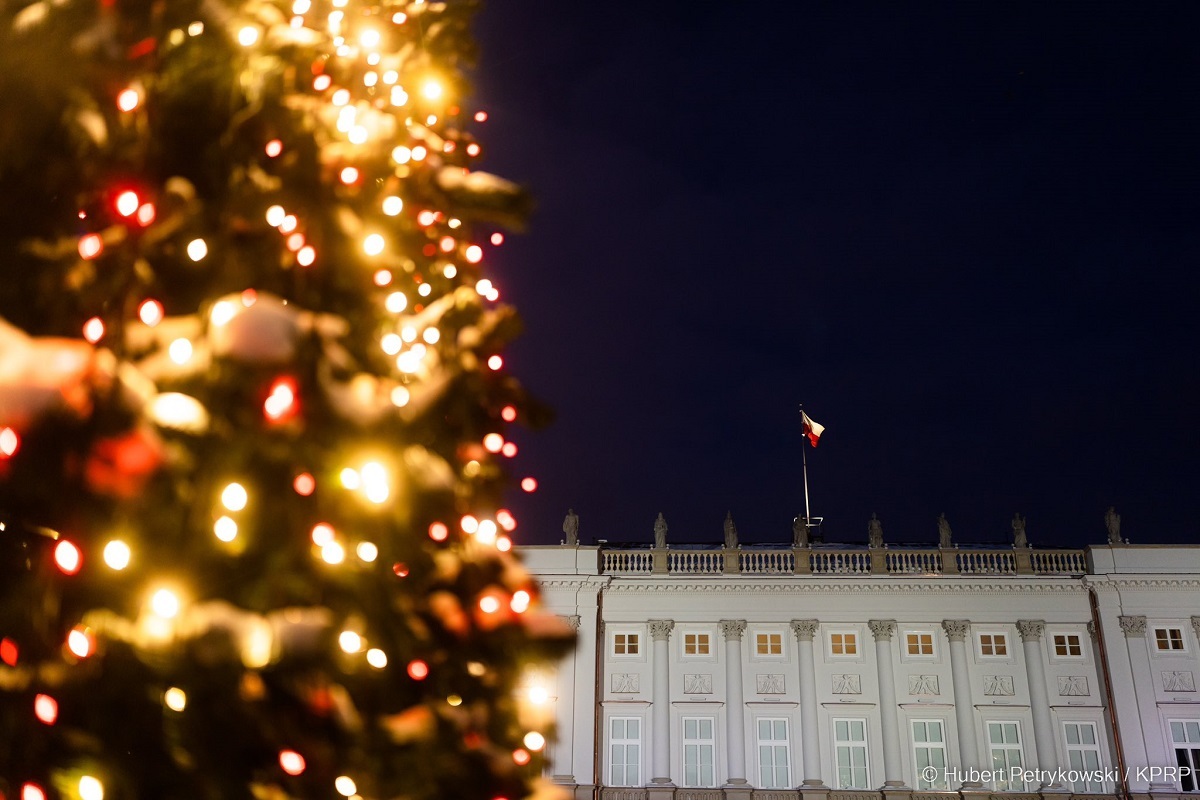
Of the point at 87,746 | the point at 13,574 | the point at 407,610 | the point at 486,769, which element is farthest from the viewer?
the point at 407,610

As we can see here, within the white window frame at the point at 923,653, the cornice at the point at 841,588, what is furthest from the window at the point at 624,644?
the white window frame at the point at 923,653

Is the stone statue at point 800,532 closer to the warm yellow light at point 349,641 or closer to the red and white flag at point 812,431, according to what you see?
the red and white flag at point 812,431

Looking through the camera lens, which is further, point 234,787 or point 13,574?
point 13,574

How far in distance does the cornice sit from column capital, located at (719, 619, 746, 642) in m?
1.03

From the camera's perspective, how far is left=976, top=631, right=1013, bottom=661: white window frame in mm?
29359

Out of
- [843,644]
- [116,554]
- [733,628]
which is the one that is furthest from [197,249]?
[843,644]

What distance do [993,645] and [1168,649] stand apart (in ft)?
18.1

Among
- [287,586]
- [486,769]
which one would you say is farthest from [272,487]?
[486,769]

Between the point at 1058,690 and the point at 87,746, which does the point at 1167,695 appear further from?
the point at 87,746

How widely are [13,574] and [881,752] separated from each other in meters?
30.3

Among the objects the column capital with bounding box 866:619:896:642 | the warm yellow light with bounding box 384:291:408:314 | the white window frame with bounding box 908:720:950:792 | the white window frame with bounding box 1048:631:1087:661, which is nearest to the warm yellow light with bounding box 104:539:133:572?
the warm yellow light with bounding box 384:291:408:314

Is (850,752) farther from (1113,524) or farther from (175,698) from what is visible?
(175,698)

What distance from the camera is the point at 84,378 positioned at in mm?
1888

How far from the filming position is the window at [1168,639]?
28.9 metres
